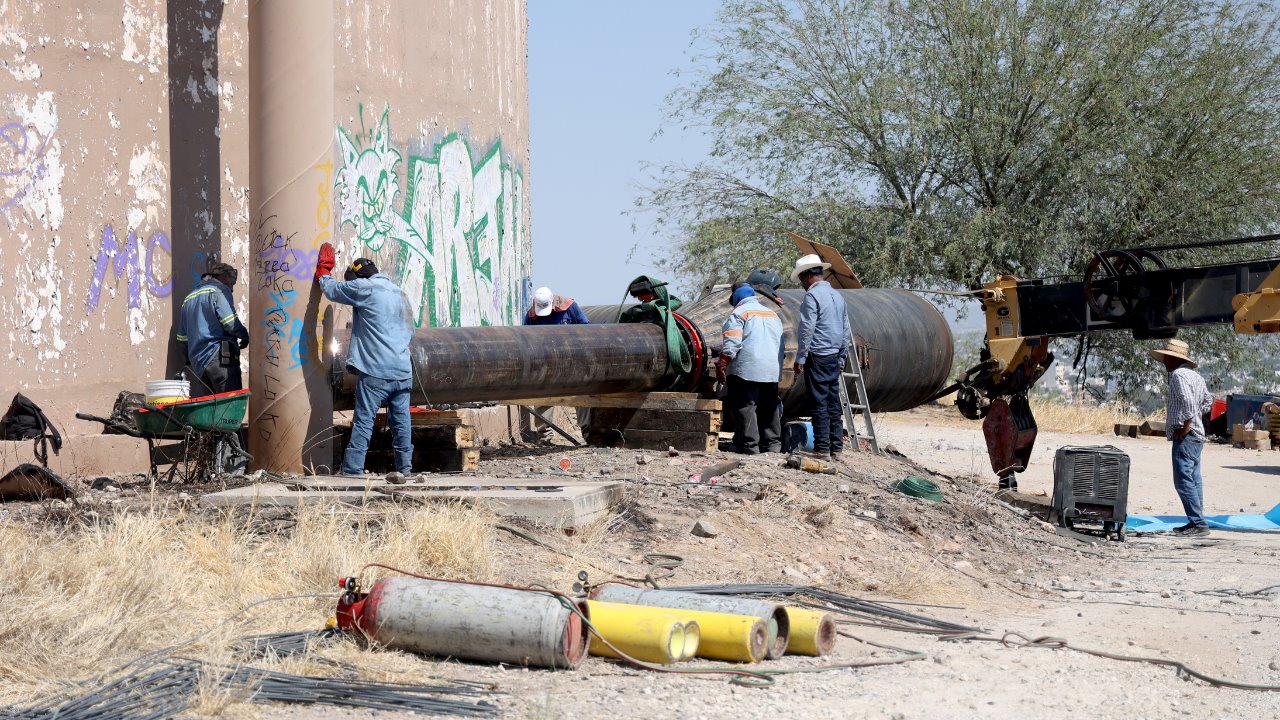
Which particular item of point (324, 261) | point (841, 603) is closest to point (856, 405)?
point (324, 261)

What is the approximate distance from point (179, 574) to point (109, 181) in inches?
176

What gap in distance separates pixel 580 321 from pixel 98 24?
4.91 m

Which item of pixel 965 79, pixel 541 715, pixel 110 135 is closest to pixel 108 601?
pixel 541 715

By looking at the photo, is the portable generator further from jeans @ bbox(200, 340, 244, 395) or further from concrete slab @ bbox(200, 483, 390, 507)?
jeans @ bbox(200, 340, 244, 395)

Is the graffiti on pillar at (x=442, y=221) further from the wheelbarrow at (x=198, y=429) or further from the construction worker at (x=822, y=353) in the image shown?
the construction worker at (x=822, y=353)

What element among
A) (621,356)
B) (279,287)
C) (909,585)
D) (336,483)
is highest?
(279,287)

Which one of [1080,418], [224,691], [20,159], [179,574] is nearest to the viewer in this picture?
[224,691]

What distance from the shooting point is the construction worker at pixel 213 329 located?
9.30 metres

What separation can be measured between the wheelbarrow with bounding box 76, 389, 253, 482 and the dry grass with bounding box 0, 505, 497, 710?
1154 millimetres

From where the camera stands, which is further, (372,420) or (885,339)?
(885,339)

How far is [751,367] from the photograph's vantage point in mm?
11109

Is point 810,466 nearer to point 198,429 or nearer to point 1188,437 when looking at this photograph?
point 1188,437

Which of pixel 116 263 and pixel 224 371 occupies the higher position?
pixel 116 263

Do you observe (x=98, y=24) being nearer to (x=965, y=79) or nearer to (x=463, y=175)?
(x=463, y=175)
